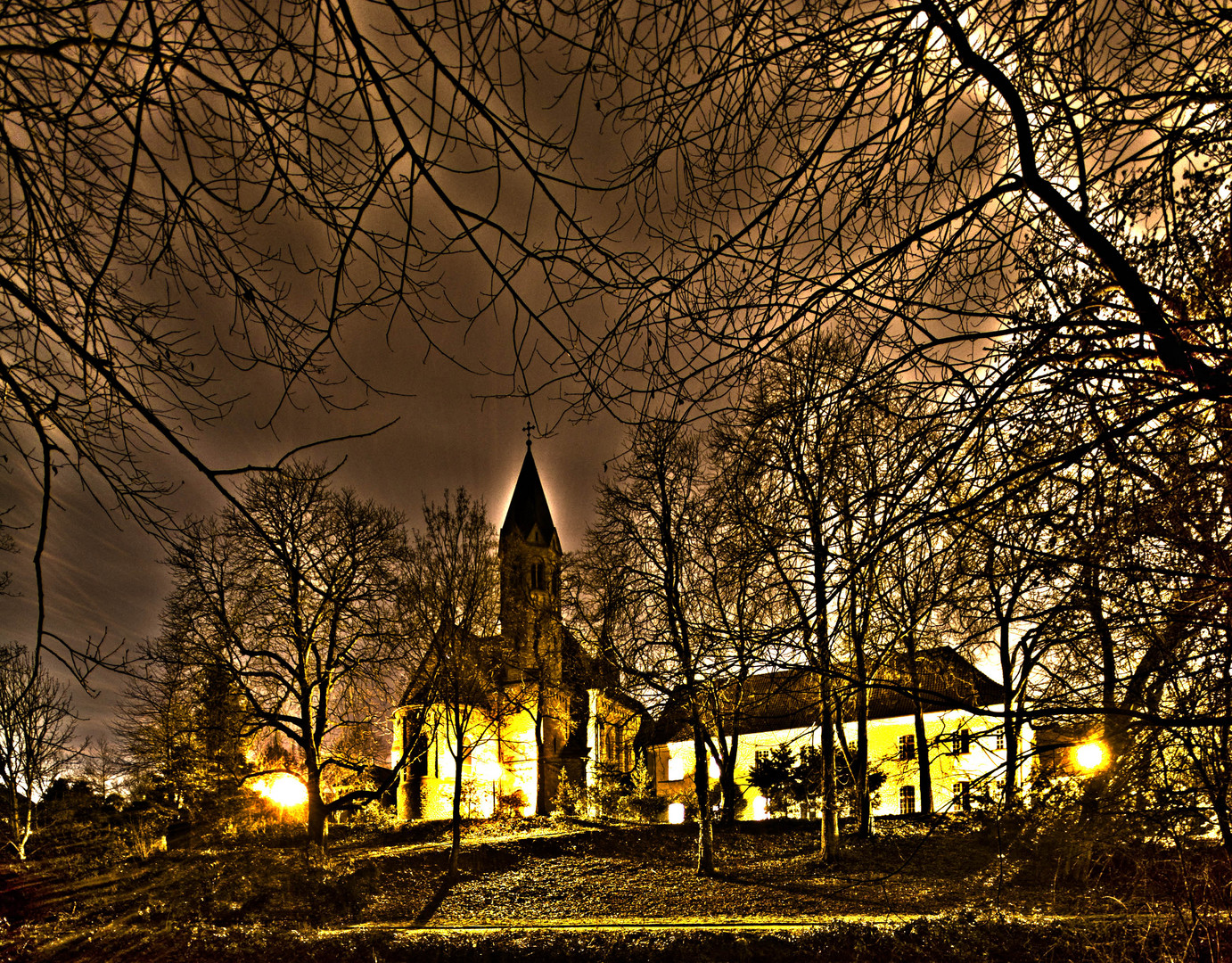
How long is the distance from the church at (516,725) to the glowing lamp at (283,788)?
10.5 ft

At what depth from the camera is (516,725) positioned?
116 feet

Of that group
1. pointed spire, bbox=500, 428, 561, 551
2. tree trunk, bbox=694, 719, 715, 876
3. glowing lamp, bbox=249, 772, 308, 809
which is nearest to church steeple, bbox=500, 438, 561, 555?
pointed spire, bbox=500, 428, 561, 551

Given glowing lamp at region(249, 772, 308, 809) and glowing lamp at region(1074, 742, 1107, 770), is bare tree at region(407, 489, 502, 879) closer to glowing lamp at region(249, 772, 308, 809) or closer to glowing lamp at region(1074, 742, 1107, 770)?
glowing lamp at region(249, 772, 308, 809)

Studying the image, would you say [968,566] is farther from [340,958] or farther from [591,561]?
[591,561]

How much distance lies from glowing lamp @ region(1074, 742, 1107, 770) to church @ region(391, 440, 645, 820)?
10.9 meters

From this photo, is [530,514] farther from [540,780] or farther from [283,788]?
[283,788]

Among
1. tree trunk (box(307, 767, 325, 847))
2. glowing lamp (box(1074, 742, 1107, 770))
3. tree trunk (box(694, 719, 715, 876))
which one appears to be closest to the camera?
glowing lamp (box(1074, 742, 1107, 770))

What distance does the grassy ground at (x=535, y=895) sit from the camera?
1045 cm

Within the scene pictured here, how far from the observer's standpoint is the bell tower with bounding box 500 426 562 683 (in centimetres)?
2328

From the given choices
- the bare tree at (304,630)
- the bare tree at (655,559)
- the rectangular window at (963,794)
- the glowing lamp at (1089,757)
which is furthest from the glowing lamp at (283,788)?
the rectangular window at (963,794)

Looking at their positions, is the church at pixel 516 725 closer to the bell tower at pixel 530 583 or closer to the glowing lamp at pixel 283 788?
the bell tower at pixel 530 583

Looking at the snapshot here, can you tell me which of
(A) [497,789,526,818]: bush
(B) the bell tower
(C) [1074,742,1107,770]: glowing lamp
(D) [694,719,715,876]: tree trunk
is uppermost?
(B) the bell tower

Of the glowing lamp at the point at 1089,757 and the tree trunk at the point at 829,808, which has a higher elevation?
the glowing lamp at the point at 1089,757

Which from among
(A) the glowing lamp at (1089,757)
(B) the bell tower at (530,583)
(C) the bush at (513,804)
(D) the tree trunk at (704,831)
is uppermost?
(B) the bell tower at (530,583)
